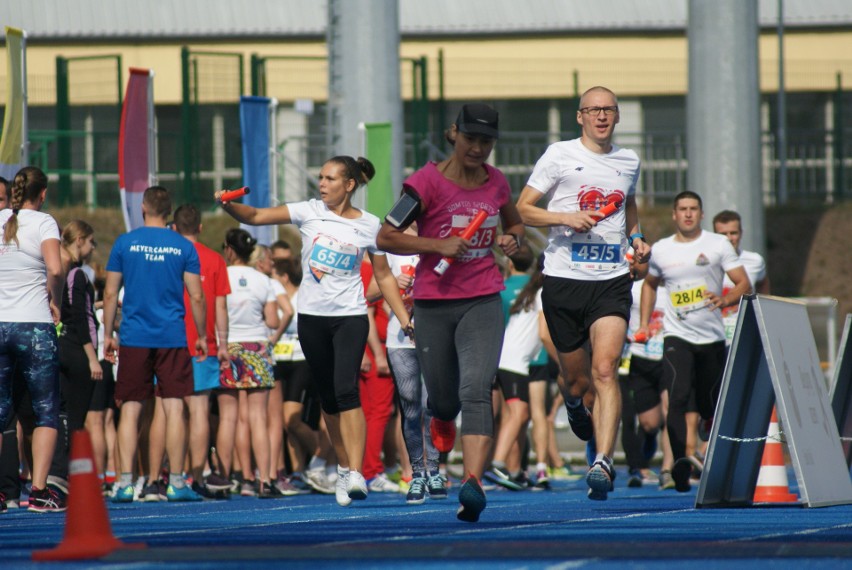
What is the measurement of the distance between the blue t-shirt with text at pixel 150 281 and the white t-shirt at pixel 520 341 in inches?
129

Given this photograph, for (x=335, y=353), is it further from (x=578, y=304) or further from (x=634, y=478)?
(x=634, y=478)

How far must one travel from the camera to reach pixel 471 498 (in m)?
8.19

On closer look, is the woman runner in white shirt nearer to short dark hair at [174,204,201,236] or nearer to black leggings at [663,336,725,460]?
short dark hair at [174,204,201,236]

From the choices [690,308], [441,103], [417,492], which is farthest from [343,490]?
[441,103]

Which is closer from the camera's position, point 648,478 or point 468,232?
point 468,232

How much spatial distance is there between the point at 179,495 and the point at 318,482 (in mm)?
1621

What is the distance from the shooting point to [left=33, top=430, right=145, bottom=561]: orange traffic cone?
6383 mm

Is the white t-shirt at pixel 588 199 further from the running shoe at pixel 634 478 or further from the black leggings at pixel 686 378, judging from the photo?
the running shoe at pixel 634 478

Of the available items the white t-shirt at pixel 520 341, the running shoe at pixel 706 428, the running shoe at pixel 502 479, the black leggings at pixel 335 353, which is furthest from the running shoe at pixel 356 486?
the white t-shirt at pixel 520 341

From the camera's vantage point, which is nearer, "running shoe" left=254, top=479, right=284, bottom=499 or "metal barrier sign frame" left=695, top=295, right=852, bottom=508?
"metal barrier sign frame" left=695, top=295, right=852, bottom=508

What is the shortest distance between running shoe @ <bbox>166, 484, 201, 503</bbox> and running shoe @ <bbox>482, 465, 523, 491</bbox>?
2417mm

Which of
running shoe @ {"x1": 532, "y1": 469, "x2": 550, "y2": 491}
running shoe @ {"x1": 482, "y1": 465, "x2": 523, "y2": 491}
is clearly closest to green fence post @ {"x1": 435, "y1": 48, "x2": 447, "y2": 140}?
running shoe @ {"x1": 532, "y1": 469, "x2": 550, "y2": 491}

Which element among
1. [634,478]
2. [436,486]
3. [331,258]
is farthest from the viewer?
[634,478]

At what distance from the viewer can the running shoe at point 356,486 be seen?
10352 mm
